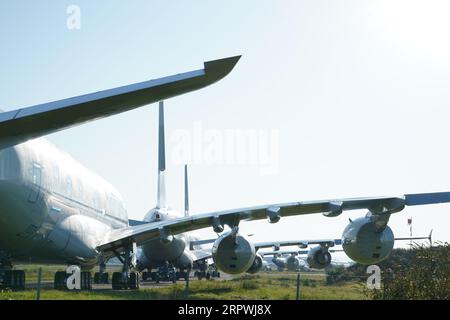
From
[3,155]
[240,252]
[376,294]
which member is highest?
[3,155]

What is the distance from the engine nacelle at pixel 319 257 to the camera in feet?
89.0

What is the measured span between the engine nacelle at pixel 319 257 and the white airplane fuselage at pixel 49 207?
9.11m

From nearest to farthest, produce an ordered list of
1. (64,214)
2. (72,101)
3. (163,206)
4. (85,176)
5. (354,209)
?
1. (72,101)
2. (354,209)
3. (64,214)
4. (85,176)
5. (163,206)

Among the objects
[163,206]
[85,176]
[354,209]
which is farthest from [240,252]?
[163,206]

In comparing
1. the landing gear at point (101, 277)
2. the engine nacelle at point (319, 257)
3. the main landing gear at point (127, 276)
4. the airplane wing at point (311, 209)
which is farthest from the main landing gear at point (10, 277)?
the engine nacelle at point (319, 257)

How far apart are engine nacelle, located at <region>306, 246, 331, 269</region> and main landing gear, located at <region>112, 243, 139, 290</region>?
27.3 ft

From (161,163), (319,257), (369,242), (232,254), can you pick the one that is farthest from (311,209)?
(161,163)

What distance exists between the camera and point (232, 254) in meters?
17.7

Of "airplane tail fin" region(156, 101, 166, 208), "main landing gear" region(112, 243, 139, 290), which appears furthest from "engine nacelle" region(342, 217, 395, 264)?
"airplane tail fin" region(156, 101, 166, 208)

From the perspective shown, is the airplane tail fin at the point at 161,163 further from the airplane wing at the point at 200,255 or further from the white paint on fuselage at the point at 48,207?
the white paint on fuselage at the point at 48,207

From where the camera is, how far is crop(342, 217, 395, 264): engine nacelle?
16.7m
